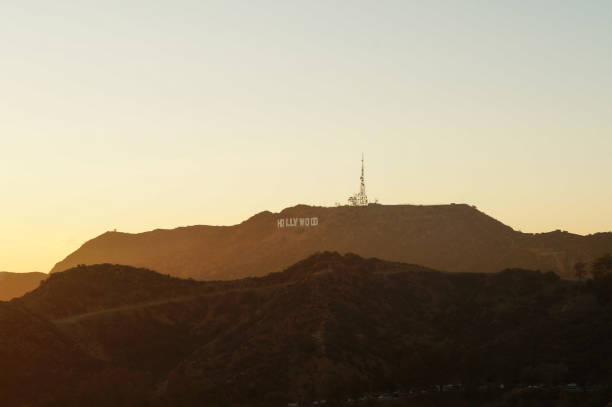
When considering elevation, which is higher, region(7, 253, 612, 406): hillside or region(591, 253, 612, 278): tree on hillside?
region(591, 253, 612, 278): tree on hillside

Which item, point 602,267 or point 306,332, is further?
point 602,267

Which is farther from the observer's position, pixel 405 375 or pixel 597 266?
pixel 597 266

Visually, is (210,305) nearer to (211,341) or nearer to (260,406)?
(211,341)

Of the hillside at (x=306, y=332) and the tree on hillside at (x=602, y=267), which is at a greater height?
the tree on hillside at (x=602, y=267)

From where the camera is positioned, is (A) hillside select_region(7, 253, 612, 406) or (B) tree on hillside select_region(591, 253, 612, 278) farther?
(B) tree on hillside select_region(591, 253, 612, 278)

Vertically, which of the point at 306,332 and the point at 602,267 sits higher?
the point at 602,267

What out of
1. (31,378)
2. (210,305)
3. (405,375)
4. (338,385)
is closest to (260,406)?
(338,385)

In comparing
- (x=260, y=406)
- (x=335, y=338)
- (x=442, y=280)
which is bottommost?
(x=260, y=406)

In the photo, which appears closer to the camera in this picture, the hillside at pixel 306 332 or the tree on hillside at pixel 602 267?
the hillside at pixel 306 332
